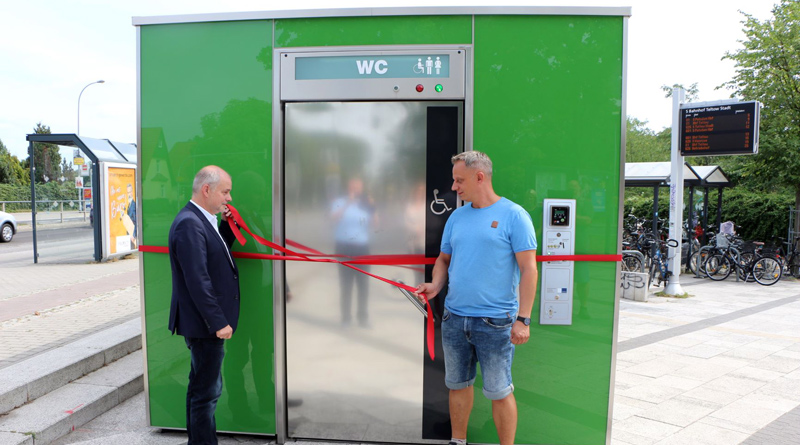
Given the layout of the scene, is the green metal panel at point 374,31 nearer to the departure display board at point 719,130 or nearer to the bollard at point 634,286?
the bollard at point 634,286

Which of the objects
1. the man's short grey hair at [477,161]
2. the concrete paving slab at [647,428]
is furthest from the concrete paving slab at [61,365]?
the concrete paving slab at [647,428]

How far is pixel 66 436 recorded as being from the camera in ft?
12.1

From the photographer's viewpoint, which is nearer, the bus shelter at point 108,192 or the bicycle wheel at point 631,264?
the bicycle wheel at point 631,264

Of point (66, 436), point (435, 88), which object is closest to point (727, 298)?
point (435, 88)

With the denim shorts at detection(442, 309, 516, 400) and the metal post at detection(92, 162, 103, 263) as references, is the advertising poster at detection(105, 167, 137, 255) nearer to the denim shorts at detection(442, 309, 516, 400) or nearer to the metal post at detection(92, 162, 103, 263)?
the metal post at detection(92, 162, 103, 263)

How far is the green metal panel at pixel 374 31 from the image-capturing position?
3246 millimetres

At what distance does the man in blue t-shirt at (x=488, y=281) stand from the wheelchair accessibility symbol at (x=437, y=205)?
325mm


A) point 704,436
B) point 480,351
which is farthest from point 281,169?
point 704,436

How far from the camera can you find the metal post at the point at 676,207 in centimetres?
992

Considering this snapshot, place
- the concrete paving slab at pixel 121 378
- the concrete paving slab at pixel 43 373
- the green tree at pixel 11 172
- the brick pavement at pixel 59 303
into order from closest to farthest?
the concrete paving slab at pixel 43 373, the concrete paving slab at pixel 121 378, the brick pavement at pixel 59 303, the green tree at pixel 11 172

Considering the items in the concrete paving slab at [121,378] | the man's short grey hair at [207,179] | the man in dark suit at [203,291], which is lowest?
the concrete paving slab at [121,378]

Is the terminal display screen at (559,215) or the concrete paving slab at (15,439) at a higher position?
the terminal display screen at (559,215)

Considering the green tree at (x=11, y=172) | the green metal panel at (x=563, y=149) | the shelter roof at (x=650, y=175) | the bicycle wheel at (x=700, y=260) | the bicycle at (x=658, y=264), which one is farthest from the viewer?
the green tree at (x=11, y=172)

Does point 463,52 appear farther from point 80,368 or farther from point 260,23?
point 80,368
